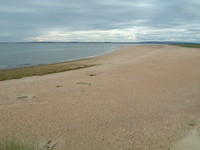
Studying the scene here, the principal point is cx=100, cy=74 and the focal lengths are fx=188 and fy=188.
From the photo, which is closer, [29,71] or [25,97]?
[25,97]

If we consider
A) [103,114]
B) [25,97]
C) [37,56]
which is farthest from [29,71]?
[37,56]

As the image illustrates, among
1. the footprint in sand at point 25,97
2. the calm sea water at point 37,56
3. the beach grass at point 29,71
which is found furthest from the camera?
the calm sea water at point 37,56

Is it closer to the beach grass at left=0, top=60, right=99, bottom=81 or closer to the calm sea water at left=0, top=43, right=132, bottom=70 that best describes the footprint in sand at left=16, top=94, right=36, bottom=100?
the beach grass at left=0, top=60, right=99, bottom=81

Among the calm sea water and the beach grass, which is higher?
the calm sea water

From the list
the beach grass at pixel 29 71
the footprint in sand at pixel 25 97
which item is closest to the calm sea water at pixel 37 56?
the beach grass at pixel 29 71

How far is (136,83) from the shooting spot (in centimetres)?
1144

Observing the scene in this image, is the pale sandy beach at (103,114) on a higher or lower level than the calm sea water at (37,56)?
lower

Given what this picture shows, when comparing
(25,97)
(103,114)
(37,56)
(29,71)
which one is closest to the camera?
(103,114)

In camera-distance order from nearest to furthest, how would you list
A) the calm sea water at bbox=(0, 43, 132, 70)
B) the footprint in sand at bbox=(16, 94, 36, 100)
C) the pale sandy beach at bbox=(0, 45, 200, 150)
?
the pale sandy beach at bbox=(0, 45, 200, 150) → the footprint in sand at bbox=(16, 94, 36, 100) → the calm sea water at bbox=(0, 43, 132, 70)

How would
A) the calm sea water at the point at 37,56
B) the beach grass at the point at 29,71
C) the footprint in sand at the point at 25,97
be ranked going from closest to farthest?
the footprint in sand at the point at 25,97
the beach grass at the point at 29,71
the calm sea water at the point at 37,56

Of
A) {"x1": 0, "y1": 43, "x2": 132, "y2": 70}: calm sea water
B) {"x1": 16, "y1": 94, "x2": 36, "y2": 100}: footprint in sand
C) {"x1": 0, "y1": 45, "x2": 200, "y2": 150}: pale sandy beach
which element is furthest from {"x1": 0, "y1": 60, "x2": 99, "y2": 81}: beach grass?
{"x1": 16, "y1": 94, "x2": 36, "y2": 100}: footprint in sand

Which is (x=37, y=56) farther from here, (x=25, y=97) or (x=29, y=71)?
(x=25, y=97)

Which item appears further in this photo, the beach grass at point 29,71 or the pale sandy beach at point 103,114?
the beach grass at point 29,71

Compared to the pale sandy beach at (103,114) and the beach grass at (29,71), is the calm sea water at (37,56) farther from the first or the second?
the pale sandy beach at (103,114)
